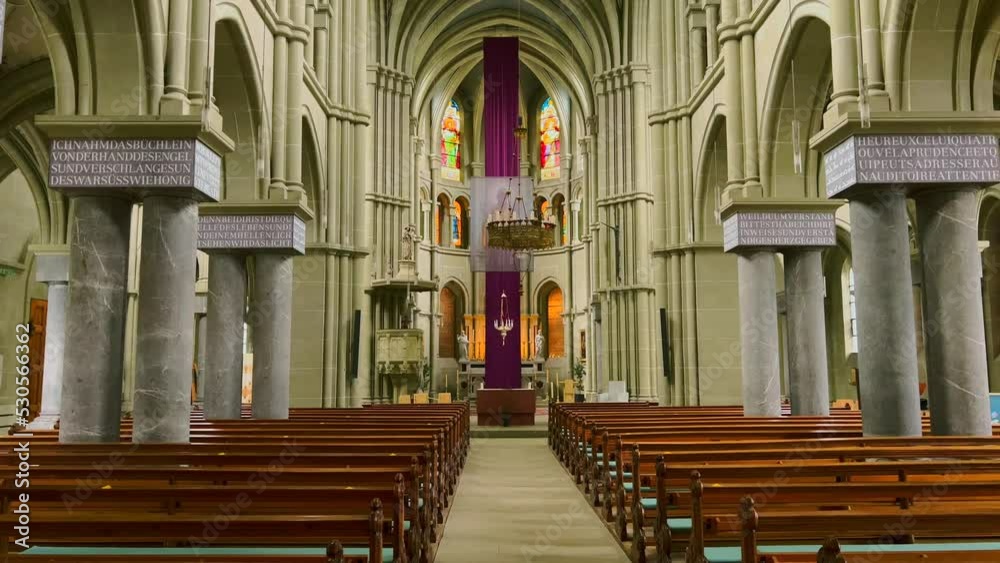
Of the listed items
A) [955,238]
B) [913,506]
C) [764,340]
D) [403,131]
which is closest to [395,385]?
[403,131]

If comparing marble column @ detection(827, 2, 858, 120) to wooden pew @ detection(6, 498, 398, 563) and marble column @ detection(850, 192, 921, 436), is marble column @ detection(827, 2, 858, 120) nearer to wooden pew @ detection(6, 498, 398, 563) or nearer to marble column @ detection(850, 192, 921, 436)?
marble column @ detection(850, 192, 921, 436)

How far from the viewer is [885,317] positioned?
8141mm

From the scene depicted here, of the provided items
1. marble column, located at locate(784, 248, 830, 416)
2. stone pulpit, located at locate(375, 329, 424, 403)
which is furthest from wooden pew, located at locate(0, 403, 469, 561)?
stone pulpit, located at locate(375, 329, 424, 403)

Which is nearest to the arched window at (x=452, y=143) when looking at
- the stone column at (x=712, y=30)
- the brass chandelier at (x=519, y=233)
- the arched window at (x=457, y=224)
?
the arched window at (x=457, y=224)

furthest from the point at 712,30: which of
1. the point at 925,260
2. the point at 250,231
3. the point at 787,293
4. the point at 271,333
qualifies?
the point at 271,333

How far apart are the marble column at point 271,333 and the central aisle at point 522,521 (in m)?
3.10

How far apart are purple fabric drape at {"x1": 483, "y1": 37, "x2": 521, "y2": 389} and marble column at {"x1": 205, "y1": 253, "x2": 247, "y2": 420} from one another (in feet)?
51.5

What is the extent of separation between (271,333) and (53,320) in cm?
464

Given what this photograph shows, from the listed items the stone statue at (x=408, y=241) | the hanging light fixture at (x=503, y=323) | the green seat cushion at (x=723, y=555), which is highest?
the stone statue at (x=408, y=241)

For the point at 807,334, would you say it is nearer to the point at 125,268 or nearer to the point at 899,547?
the point at 899,547

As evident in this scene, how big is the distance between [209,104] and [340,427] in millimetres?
3864

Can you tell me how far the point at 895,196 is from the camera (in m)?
8.22

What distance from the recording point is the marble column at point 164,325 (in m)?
7.70

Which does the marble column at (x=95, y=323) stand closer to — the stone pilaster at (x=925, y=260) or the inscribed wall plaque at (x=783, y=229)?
the stone pilaster at (x=925, y=260)
